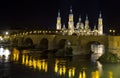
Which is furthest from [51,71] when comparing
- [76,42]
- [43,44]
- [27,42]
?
[27,42]

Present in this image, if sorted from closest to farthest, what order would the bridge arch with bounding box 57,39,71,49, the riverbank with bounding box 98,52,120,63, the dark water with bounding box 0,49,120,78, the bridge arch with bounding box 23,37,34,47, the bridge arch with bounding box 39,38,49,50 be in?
1. the dark water with bounding box 0,49,120,78
2. the riverbank with bounding box 98,52,120,63
3. the bridge arch with bounding box 57,39,71,49
4. the bridge arch with bounding box 39,38,49,50
5. the bridge arch with bounding box 23,37,34,47

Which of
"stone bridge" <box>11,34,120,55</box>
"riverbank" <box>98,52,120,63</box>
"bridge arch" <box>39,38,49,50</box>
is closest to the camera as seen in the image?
"riverbank" <box>98,52,120,63</box>

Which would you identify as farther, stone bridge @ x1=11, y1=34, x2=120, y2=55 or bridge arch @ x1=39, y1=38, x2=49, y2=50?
bridge arch @ x1=39, y1=38, x2=49, y2=50

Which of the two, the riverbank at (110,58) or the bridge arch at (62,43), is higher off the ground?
the bridge arch at (62,43)

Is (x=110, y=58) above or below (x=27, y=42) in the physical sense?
below

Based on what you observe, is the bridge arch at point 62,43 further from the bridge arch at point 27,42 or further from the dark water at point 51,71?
the dark water at point 51,71

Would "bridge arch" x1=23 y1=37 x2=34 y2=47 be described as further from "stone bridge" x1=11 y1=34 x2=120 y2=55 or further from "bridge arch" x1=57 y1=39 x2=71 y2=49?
"bridge arch" x1=57 y1=39 x2=71 y2=49

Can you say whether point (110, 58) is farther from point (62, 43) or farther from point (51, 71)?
point (62, 43)

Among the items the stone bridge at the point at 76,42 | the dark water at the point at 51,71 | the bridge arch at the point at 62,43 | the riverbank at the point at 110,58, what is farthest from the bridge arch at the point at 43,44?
the dark water at the point at 51,71

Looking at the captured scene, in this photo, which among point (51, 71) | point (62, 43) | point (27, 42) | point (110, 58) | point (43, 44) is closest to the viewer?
point (51, 71)

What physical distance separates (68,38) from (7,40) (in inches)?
1437

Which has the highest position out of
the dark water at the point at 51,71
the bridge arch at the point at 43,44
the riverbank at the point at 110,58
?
the bridge arch at the point at 43,44

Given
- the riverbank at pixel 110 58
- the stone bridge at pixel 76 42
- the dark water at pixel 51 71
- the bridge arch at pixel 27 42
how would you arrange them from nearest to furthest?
1. the dark water at pixel 51 71
2. the riverbank at pixel 110 58
3. the stone bridge at pixel 76 42
4. the bridge arch at pixel 27 42

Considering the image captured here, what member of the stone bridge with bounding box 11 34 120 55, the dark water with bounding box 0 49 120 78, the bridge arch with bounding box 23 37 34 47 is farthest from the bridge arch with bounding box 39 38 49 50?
the dark water with bounding box 0 49 120 78
